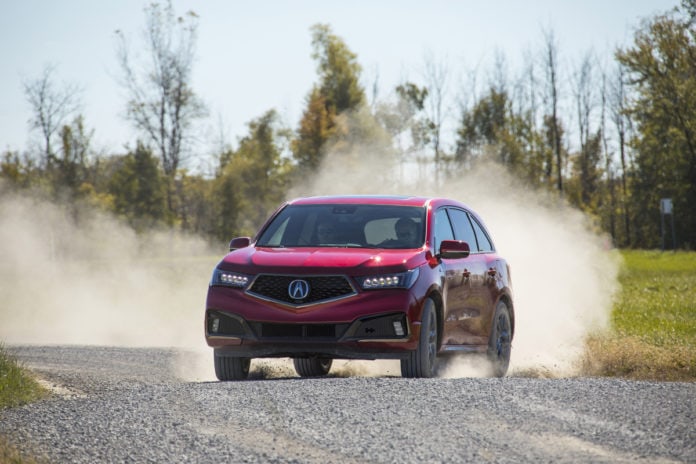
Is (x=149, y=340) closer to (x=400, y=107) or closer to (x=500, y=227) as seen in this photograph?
(x=500, y=227)

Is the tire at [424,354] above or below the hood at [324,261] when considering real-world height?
below

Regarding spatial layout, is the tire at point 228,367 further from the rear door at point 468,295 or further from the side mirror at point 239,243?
the rear door at point 468,295

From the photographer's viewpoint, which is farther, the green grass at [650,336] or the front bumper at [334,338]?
the green grass at [650,336]

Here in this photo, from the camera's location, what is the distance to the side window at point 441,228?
11.4 m

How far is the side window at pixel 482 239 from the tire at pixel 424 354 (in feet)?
8.52

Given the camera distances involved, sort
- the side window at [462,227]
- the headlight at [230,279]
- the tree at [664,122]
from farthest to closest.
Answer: the tree at [664,122], the side window at [462,227], the headlight at [230,279]

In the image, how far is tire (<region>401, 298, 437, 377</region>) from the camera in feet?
33.6

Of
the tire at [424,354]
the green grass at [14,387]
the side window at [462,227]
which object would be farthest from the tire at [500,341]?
the green grass at [14,387]

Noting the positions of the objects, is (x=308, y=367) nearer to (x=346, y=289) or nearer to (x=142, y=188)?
(x=346, y=289)

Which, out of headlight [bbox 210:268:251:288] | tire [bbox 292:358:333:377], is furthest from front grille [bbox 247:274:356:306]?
tire [bbox 292:358:333:377]

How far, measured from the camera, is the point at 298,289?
10.1 meters

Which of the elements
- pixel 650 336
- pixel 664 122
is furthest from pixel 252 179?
pixel 650 336

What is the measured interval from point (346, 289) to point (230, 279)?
1.14 metres

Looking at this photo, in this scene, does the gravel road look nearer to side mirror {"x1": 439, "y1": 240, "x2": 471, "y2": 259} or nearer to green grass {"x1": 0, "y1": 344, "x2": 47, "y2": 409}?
green grass {"x1": 0, "y1": 344, "x2": 47, "y2": 409}
